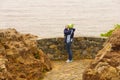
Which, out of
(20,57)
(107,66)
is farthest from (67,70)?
(107,66)

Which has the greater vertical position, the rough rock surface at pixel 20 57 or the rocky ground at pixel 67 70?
the rough rock surface at pixel 20 57

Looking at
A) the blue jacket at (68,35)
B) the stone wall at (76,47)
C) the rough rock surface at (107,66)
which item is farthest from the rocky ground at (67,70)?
the rough rock surface at (107,66)

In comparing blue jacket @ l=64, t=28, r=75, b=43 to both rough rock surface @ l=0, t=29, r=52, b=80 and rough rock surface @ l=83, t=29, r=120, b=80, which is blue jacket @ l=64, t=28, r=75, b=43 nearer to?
rough rock surface @ l=0, t=29, r=52, b=80

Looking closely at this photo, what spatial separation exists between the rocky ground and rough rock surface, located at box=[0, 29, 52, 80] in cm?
40

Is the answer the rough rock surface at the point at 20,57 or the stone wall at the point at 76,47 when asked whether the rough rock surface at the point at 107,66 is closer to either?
the rough rock surface at the point at 20,57

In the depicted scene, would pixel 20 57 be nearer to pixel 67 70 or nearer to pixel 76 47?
pixel 67 70

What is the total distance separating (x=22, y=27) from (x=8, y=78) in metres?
14.4

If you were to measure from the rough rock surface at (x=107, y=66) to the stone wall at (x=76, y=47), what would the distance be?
743 centimetres

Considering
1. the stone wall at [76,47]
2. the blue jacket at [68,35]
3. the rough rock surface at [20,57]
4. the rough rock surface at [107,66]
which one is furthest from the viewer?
the stone wall at [76,47]

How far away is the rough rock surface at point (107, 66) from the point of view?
7.87 m

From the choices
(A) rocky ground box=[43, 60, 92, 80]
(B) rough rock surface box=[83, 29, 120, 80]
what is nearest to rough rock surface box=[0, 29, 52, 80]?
(A) rocky ground box=[43, 60, 92, 80]

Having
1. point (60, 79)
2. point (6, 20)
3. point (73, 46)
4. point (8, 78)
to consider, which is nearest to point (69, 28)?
point (73, 46)

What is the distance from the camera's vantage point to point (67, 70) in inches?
583

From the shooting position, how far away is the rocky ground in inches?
548
